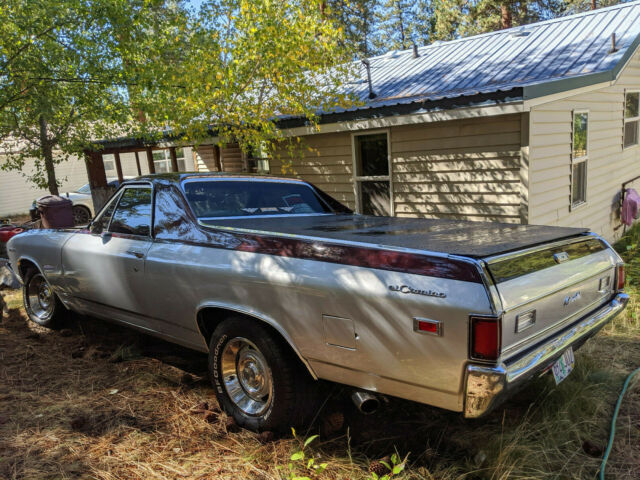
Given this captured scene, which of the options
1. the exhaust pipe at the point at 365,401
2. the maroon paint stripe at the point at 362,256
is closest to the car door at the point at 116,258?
the maroon paint stripe at the point at 362,256

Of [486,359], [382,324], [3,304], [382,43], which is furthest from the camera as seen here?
[382,43]

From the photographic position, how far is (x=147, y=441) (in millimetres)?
3201

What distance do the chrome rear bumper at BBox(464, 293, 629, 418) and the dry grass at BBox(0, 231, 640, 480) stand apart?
22.5 inches

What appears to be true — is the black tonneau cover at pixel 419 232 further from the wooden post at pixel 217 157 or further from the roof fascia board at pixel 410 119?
the wooden post at pixel 217 157

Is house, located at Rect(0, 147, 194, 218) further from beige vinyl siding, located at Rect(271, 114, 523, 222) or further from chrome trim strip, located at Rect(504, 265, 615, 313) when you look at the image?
chrome trim strip, located at Rect(504, 265, 615, 313)

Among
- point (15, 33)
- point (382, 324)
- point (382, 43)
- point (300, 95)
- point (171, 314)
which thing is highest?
point (382, 43)

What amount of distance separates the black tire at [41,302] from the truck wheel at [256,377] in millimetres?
2798

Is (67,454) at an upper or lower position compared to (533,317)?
lower

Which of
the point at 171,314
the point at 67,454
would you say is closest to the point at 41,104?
the point at 171,314

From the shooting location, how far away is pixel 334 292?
261 cm

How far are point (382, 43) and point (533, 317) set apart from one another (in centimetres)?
3989

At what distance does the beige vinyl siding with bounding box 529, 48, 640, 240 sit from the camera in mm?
6824

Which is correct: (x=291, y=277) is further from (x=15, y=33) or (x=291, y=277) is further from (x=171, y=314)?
(x=15, y=33)

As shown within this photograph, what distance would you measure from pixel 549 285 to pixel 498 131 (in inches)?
182
